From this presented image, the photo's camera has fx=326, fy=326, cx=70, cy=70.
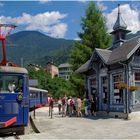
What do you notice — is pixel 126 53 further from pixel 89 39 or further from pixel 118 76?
pixel 89 39

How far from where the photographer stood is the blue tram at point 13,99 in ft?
47.3

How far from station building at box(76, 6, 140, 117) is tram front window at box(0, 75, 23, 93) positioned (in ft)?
27.9

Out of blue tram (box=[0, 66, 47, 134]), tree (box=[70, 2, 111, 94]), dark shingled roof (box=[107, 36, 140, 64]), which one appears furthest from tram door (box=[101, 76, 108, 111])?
tree (box=[70, 2, 111, 94])

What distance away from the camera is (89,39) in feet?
129

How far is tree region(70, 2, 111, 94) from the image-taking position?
38781 mm

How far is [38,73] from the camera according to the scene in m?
90.7

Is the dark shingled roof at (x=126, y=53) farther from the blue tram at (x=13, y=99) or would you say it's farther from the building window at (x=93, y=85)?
the blue tram at (x=13, y=99)

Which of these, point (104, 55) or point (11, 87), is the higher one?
point (104, 55)

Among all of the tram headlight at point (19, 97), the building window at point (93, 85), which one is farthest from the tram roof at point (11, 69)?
the building window at point (93, 85)

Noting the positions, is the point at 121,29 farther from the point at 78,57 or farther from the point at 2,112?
the point at 2,112

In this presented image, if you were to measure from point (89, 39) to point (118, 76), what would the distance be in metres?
16.8

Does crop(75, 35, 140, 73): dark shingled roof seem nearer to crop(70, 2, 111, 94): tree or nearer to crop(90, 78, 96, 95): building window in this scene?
crop(90, 78, 96, 95): building window

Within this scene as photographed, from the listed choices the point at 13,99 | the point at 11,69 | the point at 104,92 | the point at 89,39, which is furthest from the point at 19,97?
the point at 89,39

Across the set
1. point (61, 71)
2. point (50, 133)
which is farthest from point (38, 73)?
point (61, 71)
